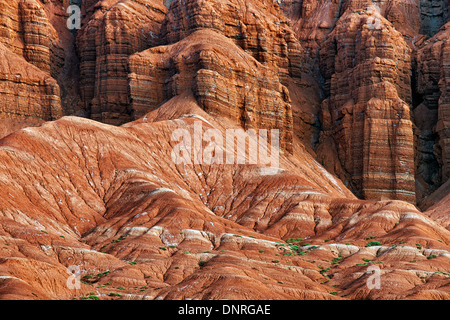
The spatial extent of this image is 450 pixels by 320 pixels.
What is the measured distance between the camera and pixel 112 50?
179m

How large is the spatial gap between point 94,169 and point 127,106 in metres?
49.3

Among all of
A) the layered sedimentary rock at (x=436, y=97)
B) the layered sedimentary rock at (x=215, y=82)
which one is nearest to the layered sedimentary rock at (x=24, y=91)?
the layered sedimentary rock at (x=215, y=82)

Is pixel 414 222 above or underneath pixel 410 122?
underneath

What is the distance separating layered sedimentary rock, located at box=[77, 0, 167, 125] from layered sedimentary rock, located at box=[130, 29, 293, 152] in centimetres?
904

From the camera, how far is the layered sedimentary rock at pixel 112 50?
6895 inches

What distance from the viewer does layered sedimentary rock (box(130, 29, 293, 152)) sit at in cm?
15488

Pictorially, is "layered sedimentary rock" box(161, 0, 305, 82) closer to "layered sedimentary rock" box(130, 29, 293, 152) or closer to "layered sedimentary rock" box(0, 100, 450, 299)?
"layered sedimentary rock" box(130, 29, 293, 152)

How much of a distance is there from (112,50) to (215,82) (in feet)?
110

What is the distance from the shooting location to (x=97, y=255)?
3848 inches

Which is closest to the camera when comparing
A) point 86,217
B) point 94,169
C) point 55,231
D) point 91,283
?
point 91,283

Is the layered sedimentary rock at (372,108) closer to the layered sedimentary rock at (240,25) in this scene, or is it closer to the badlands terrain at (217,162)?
the badlands terrain at (217,162)

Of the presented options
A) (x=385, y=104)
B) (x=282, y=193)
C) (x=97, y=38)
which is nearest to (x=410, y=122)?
(x=385, y=104)

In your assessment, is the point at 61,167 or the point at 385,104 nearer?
the point at 61,167

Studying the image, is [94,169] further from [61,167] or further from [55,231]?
[55,231]
